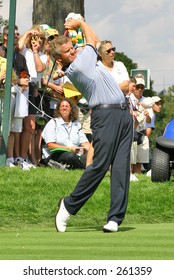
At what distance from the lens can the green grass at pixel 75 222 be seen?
10.8 meters

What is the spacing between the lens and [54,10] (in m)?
23.9

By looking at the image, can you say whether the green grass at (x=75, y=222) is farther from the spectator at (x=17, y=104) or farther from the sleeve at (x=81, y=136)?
the sleeve at (x=81, y=136)

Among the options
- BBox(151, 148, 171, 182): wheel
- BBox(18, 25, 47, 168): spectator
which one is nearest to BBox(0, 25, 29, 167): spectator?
BBox(18, 25, 47, 168): spectator

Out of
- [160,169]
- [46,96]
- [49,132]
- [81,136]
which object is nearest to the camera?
[160,169]

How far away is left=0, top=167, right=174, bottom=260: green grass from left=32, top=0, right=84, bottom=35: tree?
5482 mm

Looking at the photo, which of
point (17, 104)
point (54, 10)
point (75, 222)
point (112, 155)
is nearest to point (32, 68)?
point (17, 104)

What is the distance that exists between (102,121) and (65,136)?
641cm

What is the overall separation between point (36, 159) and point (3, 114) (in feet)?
4.65

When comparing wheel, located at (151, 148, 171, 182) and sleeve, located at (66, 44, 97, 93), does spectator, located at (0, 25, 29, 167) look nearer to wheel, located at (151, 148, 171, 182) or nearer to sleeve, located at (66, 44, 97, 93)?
wheel, located at (151, 148, 171, 182)

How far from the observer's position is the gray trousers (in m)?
13.1

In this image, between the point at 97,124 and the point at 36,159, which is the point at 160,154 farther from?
the point at 97,124

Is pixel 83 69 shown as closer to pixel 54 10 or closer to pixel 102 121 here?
pixel 102 121

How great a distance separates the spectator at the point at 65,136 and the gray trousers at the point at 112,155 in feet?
19.7

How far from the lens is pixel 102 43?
14.2 m
